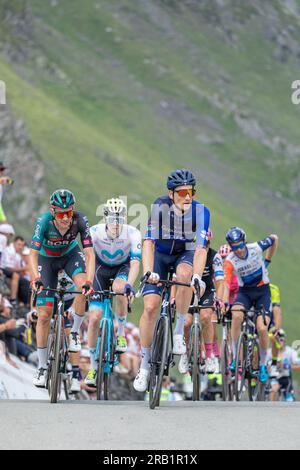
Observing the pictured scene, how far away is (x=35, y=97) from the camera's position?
3469 inches

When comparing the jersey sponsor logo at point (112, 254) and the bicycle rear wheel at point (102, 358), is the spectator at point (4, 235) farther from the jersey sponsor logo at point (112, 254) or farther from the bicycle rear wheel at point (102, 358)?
the bicycle rear wheel at point (102, 358)

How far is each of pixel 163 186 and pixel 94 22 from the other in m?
41.6

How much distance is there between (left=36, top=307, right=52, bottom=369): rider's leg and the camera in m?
12.7

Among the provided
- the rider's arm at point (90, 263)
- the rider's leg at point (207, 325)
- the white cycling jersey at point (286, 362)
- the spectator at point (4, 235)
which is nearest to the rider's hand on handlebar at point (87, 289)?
the rider's arm at point (90, 263)

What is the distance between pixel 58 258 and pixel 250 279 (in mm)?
3990

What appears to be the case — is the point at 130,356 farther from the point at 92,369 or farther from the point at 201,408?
the point at 201,408

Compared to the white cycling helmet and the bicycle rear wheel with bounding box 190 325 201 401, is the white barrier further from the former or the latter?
the bicycle rear wheel with bounding box 190 325 201 401

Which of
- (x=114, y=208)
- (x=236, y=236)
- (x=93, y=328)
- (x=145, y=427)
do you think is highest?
(x=236, y=236)

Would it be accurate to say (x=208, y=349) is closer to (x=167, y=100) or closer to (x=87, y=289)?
(x=87, y=289)

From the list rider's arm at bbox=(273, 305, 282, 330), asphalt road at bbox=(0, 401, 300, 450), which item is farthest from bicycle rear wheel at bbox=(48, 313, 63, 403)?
rider's arm at bbox=(273, 305, 282, 330)

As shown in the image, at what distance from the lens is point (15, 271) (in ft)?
66.7

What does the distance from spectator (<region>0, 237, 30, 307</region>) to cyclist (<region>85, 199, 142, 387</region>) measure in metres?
5.79

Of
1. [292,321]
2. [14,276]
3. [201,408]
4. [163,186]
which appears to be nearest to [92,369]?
[201,408]

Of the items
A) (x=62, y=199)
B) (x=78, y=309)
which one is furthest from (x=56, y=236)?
(x=78, y=309)
